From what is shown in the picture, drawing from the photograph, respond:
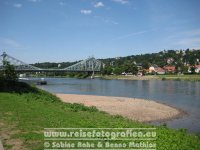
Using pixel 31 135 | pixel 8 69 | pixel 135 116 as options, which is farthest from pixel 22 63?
pixel 31 135

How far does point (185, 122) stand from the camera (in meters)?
21.5

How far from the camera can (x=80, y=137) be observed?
988 centimetres

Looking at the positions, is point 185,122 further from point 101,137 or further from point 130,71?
point 130,71

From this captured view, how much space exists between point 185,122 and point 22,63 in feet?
366

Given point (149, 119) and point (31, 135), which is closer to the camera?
point (31, 135)

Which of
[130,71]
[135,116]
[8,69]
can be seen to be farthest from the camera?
[130,71]

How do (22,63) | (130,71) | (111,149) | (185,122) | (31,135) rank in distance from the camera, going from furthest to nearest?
(130,71) → (22,63) → (185,122) → (31,135) → (111,149)

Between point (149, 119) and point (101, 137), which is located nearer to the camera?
point (101, 137)

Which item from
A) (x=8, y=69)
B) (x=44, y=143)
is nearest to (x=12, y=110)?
(x=44, y=143)

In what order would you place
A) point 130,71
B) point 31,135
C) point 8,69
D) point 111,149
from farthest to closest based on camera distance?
point 130,71 → point 8,69 → point 31,135 → point 111,149

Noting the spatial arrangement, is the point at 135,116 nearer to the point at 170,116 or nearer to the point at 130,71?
the point at 170,116

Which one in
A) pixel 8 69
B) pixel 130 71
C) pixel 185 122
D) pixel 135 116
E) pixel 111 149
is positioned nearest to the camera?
pixel 111 149

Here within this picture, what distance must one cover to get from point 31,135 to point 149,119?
14200mm

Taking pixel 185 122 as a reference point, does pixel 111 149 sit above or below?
above
